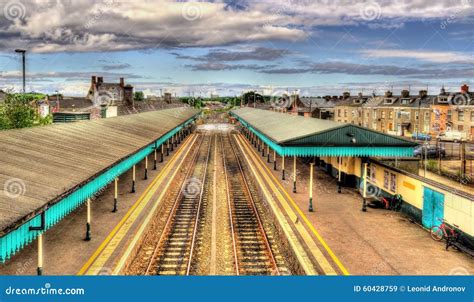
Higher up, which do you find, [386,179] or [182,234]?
[386,179]

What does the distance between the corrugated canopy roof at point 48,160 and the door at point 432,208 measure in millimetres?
13485

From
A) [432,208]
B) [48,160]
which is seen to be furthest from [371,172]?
[48,160]

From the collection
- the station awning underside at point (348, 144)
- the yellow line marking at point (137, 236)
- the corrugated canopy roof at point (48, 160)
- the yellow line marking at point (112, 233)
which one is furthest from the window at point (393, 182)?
the corrugated canopy roof at point (48, 160)

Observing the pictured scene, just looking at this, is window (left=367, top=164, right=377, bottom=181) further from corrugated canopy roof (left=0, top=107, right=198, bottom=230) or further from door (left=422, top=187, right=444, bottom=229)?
corrugated canopy roof (left=0, top=107, right=198, bottom=230)

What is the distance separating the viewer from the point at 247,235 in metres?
19.2

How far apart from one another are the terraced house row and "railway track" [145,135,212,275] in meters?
37.9

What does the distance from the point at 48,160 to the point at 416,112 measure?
64.1m

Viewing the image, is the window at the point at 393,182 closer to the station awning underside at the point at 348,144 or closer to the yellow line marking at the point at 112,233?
the station awning underside at the point at 348,144

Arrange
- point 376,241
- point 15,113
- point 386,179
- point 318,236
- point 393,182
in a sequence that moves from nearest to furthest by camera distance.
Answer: point 376,241 < point 318,236 < point 393,182 < point 386,179 < point 15,113

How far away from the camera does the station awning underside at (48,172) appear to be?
31.7ft

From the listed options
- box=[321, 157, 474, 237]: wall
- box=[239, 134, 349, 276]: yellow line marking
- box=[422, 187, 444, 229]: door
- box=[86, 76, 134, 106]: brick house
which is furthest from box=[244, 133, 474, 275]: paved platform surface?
box=[86, 76, 134, 106]: brick house

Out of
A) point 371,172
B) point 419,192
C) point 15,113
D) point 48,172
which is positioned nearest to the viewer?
point 48,172

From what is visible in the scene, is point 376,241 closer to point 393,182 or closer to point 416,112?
point 393,182

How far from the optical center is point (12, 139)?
659 inches
